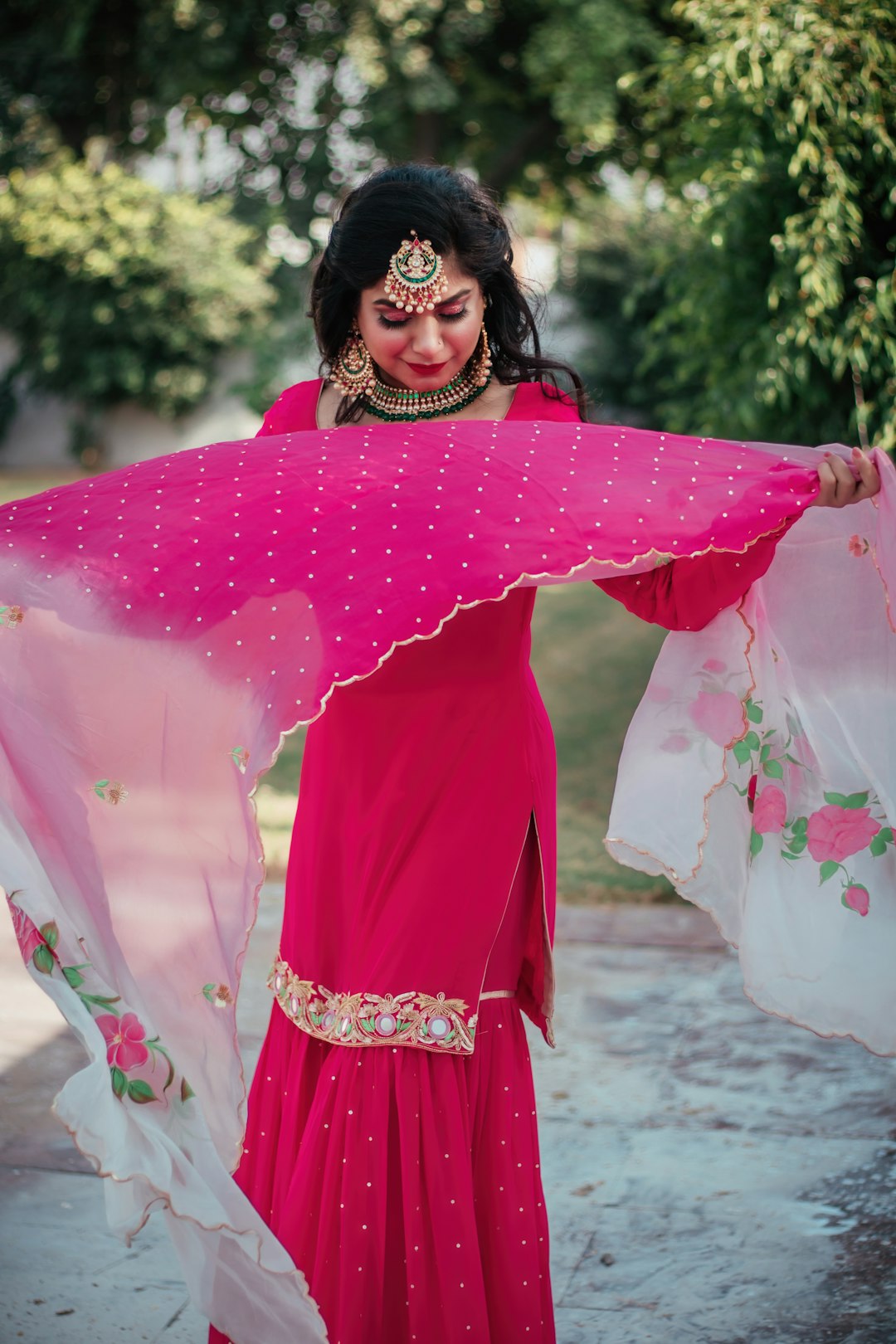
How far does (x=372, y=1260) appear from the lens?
5.80 feet

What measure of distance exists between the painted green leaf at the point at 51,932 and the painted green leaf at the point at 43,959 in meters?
0.01

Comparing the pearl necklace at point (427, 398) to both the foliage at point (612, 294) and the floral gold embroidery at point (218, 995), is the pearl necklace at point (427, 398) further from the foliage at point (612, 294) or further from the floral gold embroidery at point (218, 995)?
the foliage at point (612, 294)

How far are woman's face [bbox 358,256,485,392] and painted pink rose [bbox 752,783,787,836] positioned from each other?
0.76m

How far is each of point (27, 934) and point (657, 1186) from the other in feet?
5.11

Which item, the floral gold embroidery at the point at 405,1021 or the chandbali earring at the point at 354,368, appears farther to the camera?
the chandbali earring at the point at 354,368

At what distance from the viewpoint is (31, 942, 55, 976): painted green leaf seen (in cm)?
160

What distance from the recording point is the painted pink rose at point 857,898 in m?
1.94

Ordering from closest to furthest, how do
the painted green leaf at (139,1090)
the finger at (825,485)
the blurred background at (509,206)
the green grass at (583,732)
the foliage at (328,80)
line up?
the painted green leaf at (139,1090), the finger at (825,485), the blurred background at (509,206), the green grass at (583,732), the foliage at (328,80)

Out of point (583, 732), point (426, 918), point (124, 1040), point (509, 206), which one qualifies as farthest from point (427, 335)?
point (509, 206)

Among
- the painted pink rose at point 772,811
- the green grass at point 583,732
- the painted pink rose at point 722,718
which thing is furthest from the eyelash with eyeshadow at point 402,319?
the green grass at point 583,732

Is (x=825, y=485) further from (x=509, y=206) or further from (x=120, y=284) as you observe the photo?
(x=120, y=284)

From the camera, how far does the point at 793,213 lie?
431 cm

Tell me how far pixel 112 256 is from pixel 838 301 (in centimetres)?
1395

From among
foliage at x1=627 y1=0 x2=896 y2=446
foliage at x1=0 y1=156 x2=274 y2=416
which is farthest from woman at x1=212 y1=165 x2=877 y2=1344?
foliage at x1=0 y1=156 x2=274 y2=416
